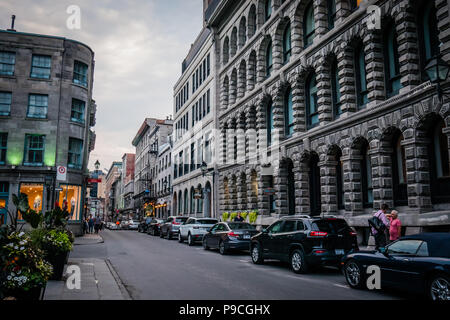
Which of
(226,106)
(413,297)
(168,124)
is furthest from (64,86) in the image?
(168,124)

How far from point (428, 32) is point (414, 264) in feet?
36.1

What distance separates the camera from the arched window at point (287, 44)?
2514 centimetres

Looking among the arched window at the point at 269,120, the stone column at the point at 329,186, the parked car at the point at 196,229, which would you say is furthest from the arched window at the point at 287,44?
the parked car at the point at 196,229

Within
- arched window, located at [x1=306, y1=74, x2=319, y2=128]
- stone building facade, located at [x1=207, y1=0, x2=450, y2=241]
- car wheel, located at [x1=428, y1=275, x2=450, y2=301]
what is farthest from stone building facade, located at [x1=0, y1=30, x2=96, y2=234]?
car wheel, located at [x1=428, y1=275, x2=450, y2=301]

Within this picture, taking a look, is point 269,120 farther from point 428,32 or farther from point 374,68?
point 428,32

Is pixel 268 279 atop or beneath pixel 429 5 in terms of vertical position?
beneath

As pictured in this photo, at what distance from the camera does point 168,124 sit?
224 feet

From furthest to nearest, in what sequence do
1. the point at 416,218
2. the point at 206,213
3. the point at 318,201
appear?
the point at 206,213, the point at 318,201, the point at 416,218

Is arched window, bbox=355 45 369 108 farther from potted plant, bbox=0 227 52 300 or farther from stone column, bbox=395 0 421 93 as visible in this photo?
potted plant, bbox=0 227 52 300

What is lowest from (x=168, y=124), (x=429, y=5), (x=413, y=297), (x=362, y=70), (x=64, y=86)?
(x=413, y=297)

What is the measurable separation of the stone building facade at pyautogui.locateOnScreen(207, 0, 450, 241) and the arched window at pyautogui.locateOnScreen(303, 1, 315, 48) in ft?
0.31

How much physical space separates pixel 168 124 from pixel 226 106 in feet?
113

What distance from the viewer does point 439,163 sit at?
14492 mm
